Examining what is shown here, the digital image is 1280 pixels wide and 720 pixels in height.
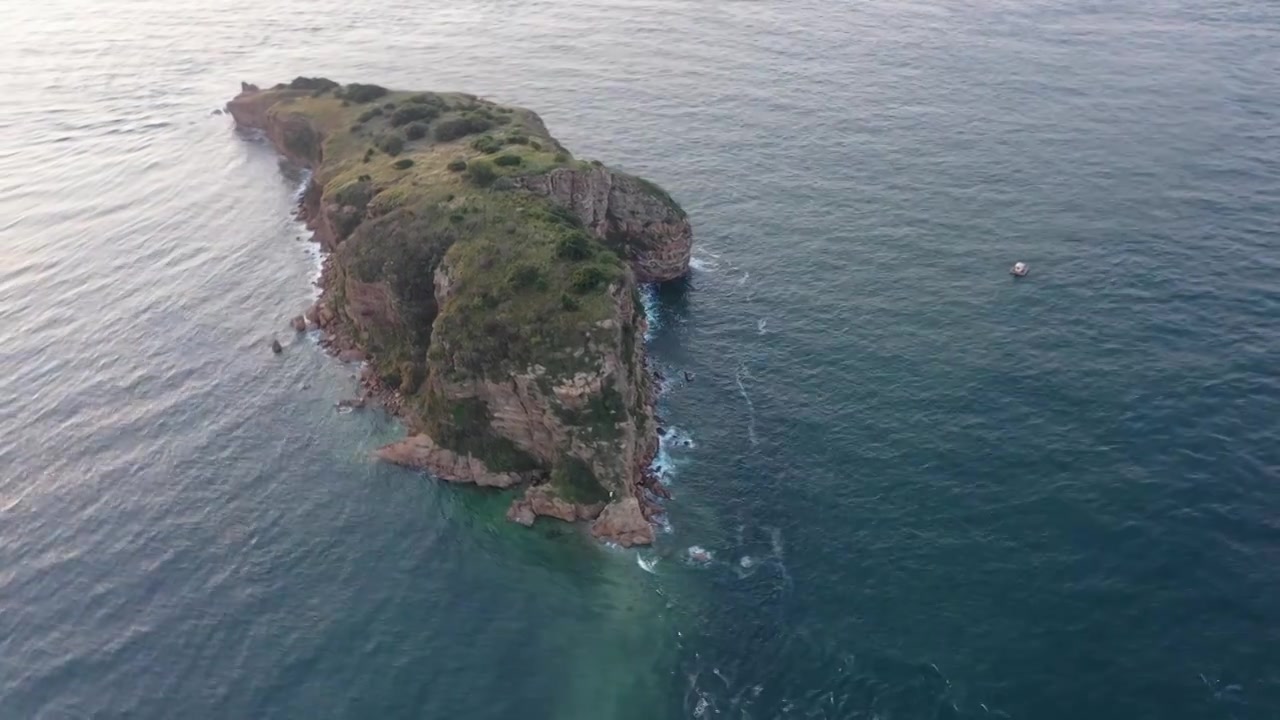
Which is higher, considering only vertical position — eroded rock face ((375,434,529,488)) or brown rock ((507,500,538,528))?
eroded rock face ((375,434,529,488))

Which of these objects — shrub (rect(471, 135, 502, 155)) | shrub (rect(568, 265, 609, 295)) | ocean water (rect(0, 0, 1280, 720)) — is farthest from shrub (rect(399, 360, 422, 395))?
shrub (rect(471, 135, 502, 155))

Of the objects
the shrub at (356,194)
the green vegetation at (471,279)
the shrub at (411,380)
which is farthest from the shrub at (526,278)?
the shrub at (356,194)

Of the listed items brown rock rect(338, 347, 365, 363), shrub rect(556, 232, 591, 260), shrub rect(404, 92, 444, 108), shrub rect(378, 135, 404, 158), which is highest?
shrub rect(404, 92, 444, 108)

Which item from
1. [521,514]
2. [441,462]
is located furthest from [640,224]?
[521,514]

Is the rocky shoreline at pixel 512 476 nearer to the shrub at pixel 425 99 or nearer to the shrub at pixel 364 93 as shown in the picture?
the shrub at pixel 425 99

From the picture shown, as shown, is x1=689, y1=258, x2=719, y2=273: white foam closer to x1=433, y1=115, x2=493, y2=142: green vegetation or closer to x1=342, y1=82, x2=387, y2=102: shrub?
x1=433, y1=115, x2=493, y2=142: green vegetation

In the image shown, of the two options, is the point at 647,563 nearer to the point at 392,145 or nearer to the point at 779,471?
the point at 779,471

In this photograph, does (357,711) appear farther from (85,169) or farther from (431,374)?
(85,169)
